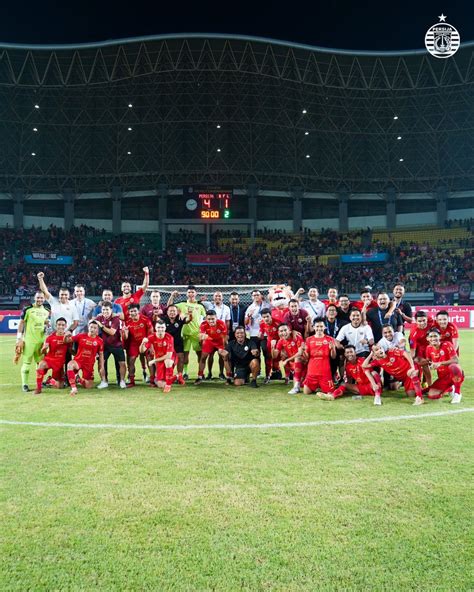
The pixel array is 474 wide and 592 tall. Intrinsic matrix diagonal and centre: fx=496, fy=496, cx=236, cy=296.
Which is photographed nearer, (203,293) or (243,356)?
(243,356)

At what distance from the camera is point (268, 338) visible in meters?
10.4

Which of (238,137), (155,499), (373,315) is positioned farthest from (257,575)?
(238,137)

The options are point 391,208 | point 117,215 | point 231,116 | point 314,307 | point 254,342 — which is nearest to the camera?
point 254,342

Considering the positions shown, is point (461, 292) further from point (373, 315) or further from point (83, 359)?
point (83, 359)

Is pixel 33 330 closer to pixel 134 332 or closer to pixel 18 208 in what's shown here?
pixel 134 332

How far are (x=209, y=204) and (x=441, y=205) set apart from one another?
73.1ft

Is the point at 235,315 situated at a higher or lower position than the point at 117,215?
lower

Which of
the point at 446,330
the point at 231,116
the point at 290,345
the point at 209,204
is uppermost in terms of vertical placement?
the point at 231,116

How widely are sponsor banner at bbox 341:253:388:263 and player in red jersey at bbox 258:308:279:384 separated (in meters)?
32.2

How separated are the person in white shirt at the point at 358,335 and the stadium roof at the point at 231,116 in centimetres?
3102

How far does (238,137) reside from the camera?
136 ft

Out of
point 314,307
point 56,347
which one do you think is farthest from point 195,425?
point 314,307

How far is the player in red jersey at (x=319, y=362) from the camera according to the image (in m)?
8.63

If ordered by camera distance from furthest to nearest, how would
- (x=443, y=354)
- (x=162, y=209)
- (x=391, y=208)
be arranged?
1. (x=391, y=208)
2. (x=162, y=209)
3. (x=443, y=354)
